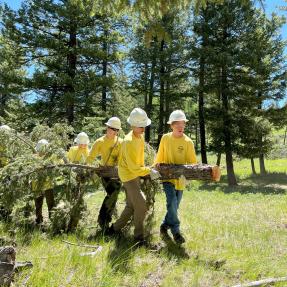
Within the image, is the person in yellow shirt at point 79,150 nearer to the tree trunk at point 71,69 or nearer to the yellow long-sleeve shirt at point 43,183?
the yellow long-sleeve shirt at point 43,183

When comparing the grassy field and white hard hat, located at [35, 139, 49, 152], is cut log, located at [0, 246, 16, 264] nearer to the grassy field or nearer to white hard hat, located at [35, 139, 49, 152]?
the grassy field

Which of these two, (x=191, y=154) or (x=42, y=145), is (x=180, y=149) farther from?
(x=42, y=145)

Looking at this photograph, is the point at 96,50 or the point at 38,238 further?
the point at 96,50

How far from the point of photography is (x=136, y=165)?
650 centimetres

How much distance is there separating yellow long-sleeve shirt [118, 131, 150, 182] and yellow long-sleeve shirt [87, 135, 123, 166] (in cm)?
114

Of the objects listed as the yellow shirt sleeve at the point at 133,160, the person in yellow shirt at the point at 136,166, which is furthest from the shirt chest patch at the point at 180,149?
the yellow shirt sleeve at the point at 133,160

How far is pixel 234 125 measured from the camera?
23.8 m

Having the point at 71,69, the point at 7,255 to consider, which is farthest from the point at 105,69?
the point at 7,255

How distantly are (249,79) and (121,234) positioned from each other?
1805 cm

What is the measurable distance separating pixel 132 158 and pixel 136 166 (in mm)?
143

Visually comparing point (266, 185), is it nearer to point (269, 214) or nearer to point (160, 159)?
point (269, 214)

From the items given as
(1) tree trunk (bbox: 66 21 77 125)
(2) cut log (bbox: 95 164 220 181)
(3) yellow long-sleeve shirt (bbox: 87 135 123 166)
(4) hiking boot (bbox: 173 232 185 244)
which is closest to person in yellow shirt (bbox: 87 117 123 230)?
(3) yellow long-sleeve shirt (bbox: 87 135 123 166)

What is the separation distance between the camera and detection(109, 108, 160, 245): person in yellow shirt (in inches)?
254

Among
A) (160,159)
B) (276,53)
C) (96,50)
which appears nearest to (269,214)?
(160,159)
